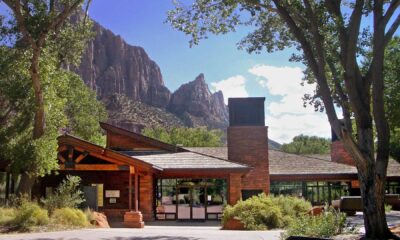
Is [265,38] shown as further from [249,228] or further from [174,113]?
[174,113]

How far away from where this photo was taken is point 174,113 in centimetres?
→ 10319

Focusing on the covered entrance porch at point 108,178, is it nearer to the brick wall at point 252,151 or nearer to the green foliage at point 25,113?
the green foliage at point 25,113

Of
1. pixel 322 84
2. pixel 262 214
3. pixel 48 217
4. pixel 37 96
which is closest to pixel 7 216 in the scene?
pixel 48 217

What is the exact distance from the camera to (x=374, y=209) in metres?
10.7

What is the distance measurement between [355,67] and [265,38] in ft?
16.4

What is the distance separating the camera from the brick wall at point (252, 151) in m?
28.5

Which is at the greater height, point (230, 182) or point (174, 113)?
point (174, 113)

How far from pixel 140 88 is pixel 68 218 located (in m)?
106

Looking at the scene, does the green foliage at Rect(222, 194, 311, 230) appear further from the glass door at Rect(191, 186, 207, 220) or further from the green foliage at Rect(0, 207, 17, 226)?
the green foliage at Rect(0, 207, 17, 226)

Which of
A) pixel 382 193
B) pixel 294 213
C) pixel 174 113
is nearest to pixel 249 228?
pixel 294 213

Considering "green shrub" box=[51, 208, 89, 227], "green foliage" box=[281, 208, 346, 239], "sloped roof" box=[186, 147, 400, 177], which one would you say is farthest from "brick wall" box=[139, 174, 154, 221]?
"green foliage" box=[281, 208, 346, 239]

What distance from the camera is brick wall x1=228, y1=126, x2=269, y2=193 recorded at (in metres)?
28.5

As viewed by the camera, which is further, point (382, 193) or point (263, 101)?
point (263, 101)

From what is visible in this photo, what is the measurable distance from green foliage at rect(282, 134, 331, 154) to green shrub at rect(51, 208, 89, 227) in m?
62.9
